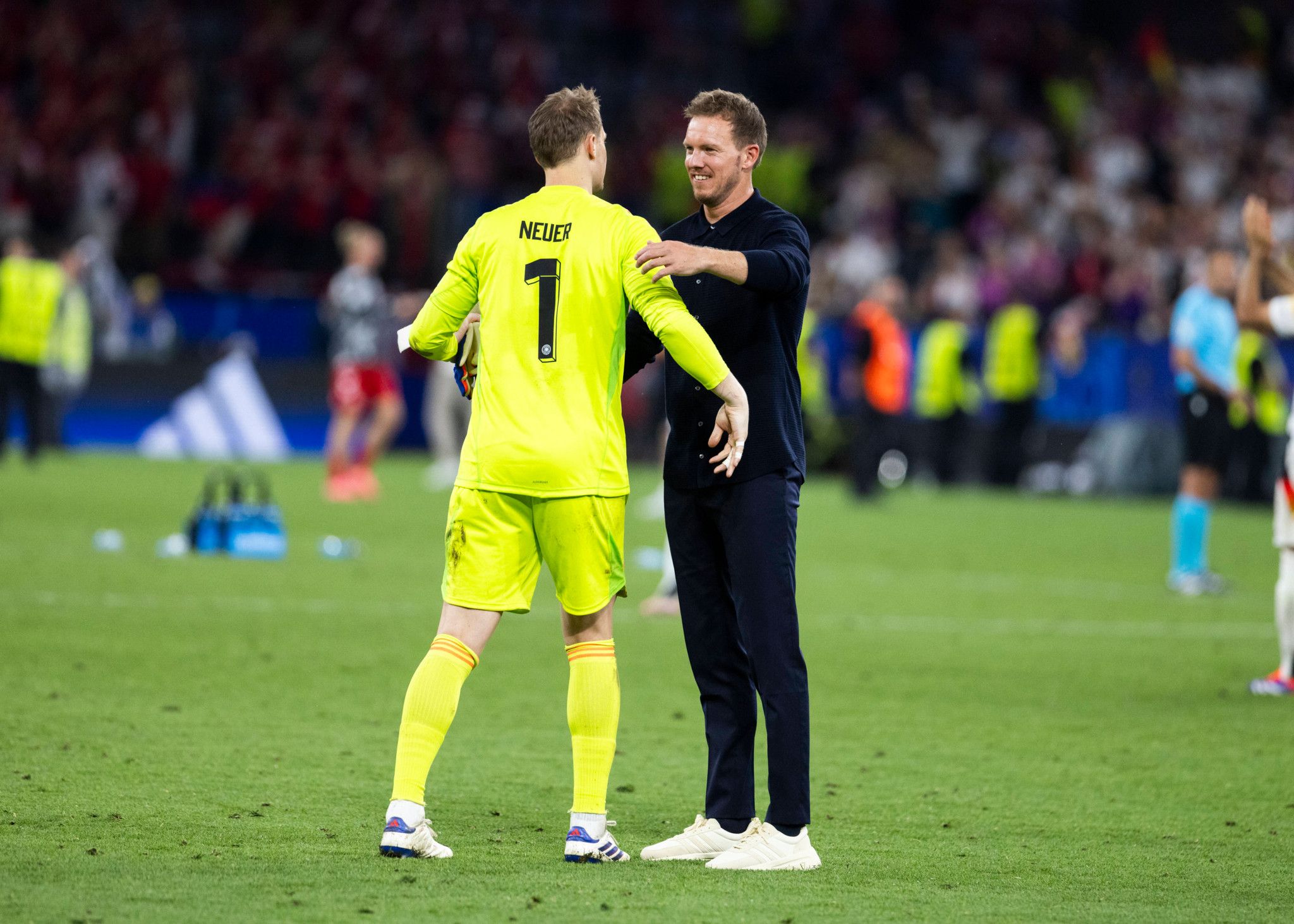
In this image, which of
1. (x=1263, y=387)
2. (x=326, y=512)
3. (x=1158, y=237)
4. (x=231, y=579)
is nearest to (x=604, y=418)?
→ (x=231, y=579)

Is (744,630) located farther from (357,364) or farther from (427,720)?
(357,364)

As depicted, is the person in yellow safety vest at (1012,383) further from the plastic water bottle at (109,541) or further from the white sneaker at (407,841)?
the white sneaker at (407,841)

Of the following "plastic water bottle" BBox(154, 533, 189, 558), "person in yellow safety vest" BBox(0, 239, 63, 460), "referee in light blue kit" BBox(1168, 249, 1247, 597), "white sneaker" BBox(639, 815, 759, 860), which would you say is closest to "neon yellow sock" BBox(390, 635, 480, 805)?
"white sneaker" BBox(639, 815, 759, 860)

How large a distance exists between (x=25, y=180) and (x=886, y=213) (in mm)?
12658

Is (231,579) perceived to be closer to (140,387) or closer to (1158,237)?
(140,387)

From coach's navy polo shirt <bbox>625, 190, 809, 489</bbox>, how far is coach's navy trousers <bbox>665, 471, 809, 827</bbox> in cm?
8

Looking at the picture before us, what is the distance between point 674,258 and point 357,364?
13.8m

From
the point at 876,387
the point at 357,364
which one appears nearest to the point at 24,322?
the point at 357,364

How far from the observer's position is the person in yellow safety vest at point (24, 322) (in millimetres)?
21469

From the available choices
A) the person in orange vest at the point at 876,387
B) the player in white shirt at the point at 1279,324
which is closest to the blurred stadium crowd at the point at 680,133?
the person in orange vest at the point at 876,387

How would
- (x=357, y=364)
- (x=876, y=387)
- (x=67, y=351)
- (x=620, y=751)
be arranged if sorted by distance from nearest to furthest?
(x=620, y=751) → (x=357, y=364) → (x=876, y=387) → (x=67, y=351)

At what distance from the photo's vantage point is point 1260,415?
777 inches

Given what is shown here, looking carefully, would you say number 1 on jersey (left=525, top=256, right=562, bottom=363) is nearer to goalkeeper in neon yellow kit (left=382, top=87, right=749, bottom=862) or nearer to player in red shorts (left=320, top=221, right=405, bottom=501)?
goalkeeper in neon yellow kit (left=382, top=87, right=749, bottom=862)

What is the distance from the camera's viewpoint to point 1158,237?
2541 centimetres
